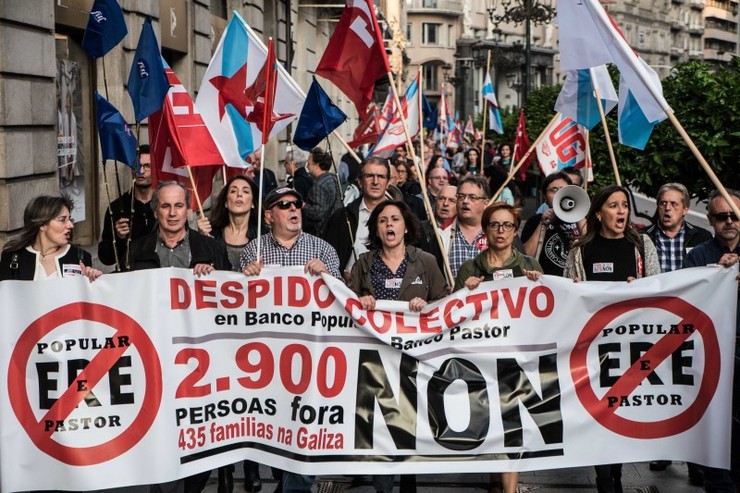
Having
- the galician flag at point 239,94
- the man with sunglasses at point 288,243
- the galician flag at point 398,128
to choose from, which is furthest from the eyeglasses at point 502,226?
the galician flag at point 398,128

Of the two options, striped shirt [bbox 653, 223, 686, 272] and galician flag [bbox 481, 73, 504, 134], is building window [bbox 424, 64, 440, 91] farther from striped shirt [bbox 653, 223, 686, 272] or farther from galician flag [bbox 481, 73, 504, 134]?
striped shirt [bbox 653, 223, 686, 272]

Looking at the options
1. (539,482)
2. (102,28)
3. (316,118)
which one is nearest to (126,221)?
(102,28)

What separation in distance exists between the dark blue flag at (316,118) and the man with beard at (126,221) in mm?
1167

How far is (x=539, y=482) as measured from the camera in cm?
632

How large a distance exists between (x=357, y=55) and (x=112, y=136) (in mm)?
1792

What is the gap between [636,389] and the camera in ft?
18.1

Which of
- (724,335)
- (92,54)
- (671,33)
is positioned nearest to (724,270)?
(724,335)

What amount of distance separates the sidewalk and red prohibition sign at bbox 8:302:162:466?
1.05 metres

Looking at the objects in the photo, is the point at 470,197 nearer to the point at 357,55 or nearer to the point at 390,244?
the point at 390,244

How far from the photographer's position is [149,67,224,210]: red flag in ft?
25.8

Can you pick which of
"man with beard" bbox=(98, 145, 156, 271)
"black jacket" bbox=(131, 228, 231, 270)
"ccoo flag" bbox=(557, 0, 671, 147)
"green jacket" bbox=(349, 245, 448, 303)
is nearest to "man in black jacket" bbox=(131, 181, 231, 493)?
"black jacket" bbox=(131, 228, 231, 270)

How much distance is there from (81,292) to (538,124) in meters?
21.7

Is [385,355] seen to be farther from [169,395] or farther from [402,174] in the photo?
[402,174]

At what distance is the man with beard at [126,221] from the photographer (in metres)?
7.41
